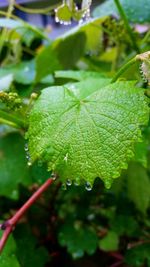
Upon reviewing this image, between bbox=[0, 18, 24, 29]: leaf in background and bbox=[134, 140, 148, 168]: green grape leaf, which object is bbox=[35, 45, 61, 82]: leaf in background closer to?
bbox=[0, 18, 24, 29]: leaf in background

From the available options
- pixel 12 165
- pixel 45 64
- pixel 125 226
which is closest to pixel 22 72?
pixel 45 64

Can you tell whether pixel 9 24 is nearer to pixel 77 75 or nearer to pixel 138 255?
pixel 77 75

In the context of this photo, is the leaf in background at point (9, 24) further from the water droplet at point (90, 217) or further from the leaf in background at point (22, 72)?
the water droplet at point (90, 217)

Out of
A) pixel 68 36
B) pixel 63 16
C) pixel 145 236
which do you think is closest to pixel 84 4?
pixel 63 16

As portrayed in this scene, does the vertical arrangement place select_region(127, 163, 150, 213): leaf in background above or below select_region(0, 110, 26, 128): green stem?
below

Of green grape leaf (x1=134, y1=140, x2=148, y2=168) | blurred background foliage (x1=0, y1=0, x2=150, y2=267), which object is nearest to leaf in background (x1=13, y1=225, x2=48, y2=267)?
blurred background foliage (x1=0, y1=0, x2=150, y2=267)
